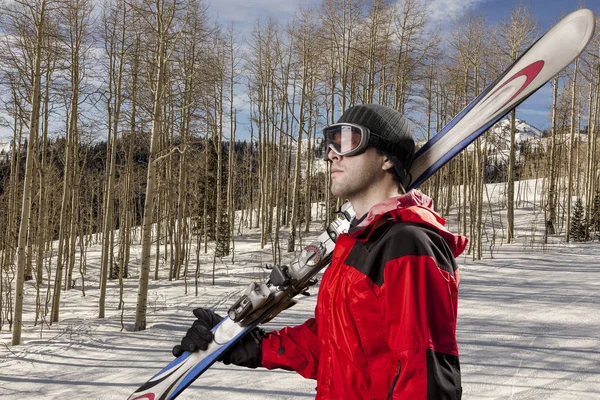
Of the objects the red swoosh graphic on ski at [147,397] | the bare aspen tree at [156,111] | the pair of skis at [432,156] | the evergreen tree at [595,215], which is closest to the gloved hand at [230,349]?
the pair of skis at [432,156]

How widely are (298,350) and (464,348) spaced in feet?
14.4

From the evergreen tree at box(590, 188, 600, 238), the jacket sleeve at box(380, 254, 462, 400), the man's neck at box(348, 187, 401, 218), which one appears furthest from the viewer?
the evergreen tree at box(590, 188, 600, 238)

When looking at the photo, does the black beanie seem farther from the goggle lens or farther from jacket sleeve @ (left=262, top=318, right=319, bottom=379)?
jacket sleeve @ (left=262, top=318, right=319, bottom=379)

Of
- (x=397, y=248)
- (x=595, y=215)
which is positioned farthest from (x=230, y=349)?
(x=595, y=215)

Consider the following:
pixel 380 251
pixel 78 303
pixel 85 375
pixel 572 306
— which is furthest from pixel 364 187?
pixel 78 303

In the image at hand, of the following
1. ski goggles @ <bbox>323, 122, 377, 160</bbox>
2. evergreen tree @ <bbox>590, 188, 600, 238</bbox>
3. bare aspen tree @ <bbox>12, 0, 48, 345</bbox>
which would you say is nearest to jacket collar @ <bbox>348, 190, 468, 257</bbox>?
ski goggles @ <bbox>323, 122, 377, 160</bbox>

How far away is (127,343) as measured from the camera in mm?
6379

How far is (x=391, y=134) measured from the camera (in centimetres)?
142

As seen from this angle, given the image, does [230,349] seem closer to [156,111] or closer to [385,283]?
[385,283]

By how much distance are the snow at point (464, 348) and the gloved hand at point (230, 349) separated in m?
2.43

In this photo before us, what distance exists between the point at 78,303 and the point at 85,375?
9334 millimetres

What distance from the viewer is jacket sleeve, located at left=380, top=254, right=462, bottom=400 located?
1.01 m

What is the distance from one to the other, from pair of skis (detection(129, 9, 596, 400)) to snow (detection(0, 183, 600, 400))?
238 cm

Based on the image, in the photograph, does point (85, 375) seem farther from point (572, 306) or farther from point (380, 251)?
point (572, 306)
